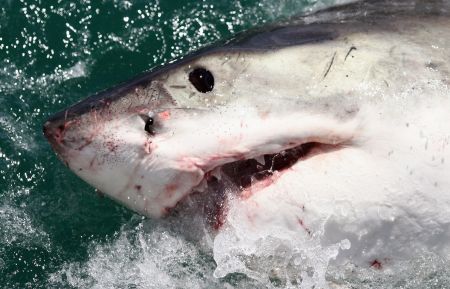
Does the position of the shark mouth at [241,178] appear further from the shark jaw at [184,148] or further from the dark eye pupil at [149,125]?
the dark eye pupil at [149,125]

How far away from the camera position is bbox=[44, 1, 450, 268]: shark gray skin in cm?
153

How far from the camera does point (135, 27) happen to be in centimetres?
335

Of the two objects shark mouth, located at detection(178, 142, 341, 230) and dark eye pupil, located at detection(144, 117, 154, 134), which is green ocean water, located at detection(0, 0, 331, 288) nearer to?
shark mouth, located at detection(178, 142, 341, 230)

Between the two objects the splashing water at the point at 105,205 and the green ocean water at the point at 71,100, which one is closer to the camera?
the splashing water at the point at 105,205

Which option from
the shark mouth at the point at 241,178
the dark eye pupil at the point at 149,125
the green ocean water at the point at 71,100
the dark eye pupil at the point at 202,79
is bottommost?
the green ocean water at the point at 71,100

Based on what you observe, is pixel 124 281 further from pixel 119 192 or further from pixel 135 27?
pixel 135 27

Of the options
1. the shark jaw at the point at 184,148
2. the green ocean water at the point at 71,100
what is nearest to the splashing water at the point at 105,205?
the green ocean water at the point at 71,100

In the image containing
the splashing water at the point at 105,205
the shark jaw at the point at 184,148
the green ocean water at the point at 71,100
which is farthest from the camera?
the green ocean water at the point at 71,100

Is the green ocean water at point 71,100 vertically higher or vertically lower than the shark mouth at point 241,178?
lower

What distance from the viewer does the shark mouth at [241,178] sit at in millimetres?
1561

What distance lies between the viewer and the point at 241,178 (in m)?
1.60

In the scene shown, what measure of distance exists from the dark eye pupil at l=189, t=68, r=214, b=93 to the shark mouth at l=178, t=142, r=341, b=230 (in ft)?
0.55

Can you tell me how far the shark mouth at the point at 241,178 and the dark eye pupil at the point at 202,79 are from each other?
0.55ft

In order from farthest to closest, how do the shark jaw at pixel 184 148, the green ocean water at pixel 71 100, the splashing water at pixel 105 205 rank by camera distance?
the green ocean water at pixel 71 100
the splashing water at pixel 105 205
the shark jaw at pixel 184 148
